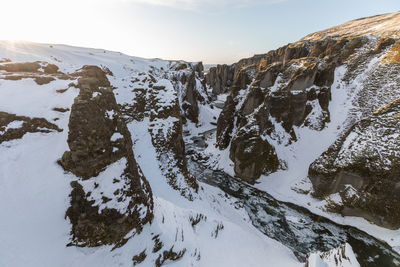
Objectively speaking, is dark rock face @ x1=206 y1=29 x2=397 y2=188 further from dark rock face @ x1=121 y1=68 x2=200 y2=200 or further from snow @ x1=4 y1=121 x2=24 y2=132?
snow @ x1=4 y1=121 x2=24 y2=132

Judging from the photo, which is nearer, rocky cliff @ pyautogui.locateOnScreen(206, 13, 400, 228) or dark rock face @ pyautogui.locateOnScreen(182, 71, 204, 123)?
rocky cliff @ pyautogui.locateOnScreen(206, 13, 400, 228)

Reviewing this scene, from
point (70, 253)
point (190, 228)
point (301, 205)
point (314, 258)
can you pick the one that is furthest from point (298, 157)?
point (70, 253)

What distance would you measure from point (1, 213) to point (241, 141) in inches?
1172

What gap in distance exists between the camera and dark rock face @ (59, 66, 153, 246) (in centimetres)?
1020

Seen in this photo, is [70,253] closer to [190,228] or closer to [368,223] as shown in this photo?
[190,228]

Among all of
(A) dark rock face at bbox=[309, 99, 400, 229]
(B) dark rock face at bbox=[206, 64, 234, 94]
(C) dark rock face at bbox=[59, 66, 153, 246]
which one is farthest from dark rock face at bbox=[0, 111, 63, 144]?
(B) dark rock face at bbox=[206, 64, 234, 94]

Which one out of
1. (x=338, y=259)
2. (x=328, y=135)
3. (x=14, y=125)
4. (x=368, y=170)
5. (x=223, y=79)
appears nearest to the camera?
(x=14, y=125)

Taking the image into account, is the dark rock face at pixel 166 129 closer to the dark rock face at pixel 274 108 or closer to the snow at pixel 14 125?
the dark rock face at pixel 274 108

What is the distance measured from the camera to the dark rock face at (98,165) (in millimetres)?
10203

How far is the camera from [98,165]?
11.6 m

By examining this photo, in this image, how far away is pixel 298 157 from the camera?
3164cm

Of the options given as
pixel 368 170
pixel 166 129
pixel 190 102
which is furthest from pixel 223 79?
pixel 368 170

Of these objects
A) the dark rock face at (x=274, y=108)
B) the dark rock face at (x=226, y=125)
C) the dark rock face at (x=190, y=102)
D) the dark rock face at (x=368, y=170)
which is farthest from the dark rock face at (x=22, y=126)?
the dark rock face at (x=190, y=102)

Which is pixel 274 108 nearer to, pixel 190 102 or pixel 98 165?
pixel 98 165
